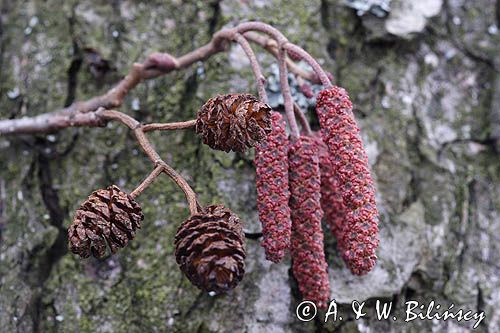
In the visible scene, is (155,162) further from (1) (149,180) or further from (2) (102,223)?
(2) (102,223)

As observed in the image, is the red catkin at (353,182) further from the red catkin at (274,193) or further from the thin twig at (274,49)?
the thin twig at (274,49)

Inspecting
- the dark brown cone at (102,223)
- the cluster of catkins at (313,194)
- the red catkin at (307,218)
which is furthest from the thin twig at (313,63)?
the dark brown cone at (102,223)

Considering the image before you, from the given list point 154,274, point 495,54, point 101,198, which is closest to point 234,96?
point 101,198

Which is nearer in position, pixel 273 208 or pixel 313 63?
pixel 273 208

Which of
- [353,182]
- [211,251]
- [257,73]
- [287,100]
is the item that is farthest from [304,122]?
[211,251]

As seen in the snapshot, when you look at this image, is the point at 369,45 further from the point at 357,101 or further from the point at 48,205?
the point at 48,205

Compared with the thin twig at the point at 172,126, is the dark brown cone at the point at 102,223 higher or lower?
lower

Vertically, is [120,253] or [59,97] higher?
[59,97]
